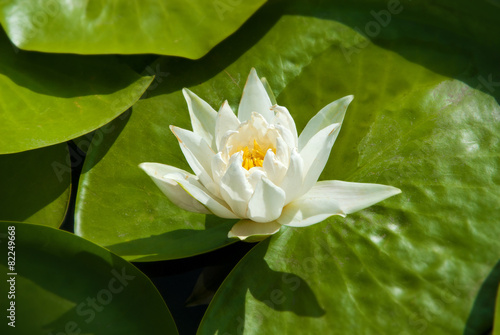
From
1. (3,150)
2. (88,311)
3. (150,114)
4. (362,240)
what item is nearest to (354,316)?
(362,240)

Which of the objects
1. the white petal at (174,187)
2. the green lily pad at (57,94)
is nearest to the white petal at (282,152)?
the white petal at (174,187)

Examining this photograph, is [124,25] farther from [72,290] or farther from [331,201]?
[331,201]

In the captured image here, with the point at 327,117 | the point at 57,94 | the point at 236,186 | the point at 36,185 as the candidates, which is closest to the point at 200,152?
the point at 236,186

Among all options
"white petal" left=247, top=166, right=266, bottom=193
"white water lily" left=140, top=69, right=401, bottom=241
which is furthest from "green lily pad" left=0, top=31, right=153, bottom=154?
"white petal" left=247, top=166, right=266, bottom=193

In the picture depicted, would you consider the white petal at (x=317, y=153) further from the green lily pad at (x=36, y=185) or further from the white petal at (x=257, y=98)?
the green lily pad at (x=36, y=185)

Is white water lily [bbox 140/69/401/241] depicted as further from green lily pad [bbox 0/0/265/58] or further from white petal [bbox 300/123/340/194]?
green lily pad [bbox 0/0/265/58]

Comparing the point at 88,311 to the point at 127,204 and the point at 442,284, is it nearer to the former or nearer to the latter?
the point at 127,204

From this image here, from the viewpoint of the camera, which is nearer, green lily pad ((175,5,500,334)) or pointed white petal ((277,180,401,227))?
pointed white petal ((277,180,401,227))
